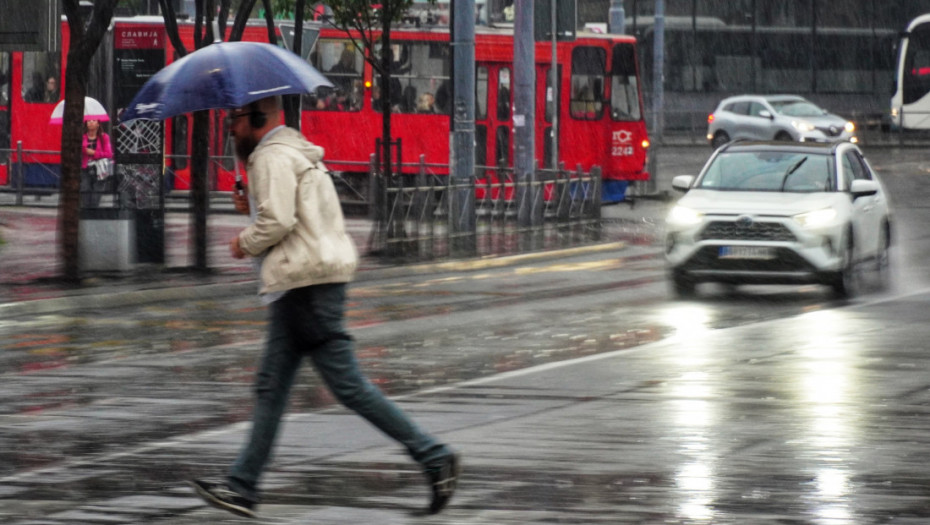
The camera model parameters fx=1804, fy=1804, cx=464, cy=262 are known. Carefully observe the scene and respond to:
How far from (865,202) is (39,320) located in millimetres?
8334

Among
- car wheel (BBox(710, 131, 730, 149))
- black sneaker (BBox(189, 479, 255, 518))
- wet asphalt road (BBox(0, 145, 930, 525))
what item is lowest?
wet asphalt road (BBox(0, 145, 930, 525))

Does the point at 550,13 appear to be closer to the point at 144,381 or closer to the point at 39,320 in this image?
the point at 39,320

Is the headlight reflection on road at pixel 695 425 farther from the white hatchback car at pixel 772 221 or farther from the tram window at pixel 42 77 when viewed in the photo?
the tram window at pixel 42 77

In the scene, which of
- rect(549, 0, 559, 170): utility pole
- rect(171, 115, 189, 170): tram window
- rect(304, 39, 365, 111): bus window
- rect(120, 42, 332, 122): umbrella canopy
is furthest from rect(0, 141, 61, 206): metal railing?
rect(120, 42, 332, 122): umbrella canopy

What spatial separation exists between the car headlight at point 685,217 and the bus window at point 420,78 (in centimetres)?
1600

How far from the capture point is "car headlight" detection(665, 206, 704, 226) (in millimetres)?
17375

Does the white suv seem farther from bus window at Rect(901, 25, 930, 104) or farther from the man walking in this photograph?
the man walking

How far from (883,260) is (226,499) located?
1411 cm

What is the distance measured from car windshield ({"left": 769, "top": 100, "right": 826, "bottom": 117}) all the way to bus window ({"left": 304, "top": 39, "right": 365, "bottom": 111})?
53.7ft

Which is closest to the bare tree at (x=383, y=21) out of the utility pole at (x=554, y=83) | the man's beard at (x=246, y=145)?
the utility pole at (x=554, y=83)

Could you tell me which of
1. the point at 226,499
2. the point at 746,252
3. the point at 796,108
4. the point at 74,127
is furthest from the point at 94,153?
the point at 796,108

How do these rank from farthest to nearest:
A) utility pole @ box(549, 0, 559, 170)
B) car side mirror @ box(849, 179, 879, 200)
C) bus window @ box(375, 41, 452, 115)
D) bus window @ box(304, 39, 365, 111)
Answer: bus window @ box(304, 39, 365, 111), bus window @ box(375, 41, 452, 115), utility pole @ box(549, 0, 559, 170), car side mirror @ box(849, 179, 879, 200)

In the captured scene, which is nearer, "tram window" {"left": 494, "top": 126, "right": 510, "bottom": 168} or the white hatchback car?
the white hatchback car

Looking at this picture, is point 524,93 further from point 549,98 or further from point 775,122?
point 775,122
